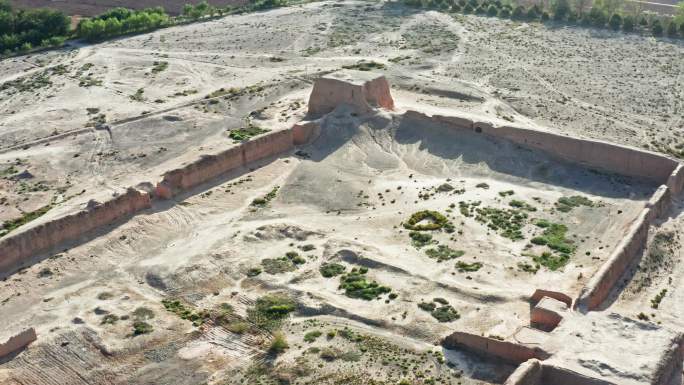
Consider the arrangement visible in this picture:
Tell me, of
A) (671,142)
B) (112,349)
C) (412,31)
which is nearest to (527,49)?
(412,31)

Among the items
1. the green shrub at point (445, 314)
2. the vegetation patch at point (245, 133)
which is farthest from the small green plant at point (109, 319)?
the vegetation patch at point (245, 133)

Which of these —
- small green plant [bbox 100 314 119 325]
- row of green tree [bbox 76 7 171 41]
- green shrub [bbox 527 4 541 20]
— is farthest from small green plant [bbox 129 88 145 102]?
green shrub [bbox 527 4 541 20]

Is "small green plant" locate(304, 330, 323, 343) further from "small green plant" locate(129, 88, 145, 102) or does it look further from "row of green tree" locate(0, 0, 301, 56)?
"row of green tree" locate(0, 0, 301, 56)

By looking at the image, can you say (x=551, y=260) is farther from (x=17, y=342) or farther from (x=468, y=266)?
(x=17, y=342)

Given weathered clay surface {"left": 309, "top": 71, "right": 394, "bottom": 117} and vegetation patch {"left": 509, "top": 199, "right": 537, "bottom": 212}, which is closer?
A: vegetation patch {"left": 509, "top": 199, "right": 537, "bottom": 212}

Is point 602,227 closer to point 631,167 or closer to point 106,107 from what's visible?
point 631,167

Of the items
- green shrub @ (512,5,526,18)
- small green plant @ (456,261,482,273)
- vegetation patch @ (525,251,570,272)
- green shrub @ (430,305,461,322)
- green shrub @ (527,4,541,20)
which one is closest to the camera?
green shrub @ (430,305,461,322)
